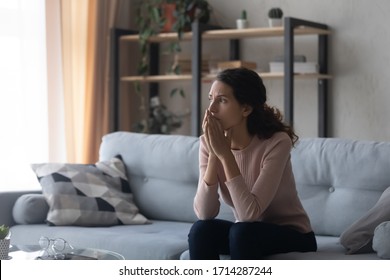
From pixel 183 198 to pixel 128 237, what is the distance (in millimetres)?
479

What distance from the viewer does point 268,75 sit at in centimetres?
452

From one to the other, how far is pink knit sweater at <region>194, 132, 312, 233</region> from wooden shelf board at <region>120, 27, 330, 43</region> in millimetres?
1809

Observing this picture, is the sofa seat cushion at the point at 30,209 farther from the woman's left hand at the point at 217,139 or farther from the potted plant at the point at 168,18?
the potted plant at the point at 168,18

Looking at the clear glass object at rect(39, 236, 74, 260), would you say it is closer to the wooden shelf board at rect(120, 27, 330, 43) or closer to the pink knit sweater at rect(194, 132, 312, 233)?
the pink knit sweater at rect(194, 132, 312, 233)

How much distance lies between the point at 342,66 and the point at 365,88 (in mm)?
191

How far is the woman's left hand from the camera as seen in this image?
2.71m

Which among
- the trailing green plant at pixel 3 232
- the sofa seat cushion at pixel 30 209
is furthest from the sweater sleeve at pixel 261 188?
the sofa seat cushion at pixel 30 209

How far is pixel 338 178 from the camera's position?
10.8 feet

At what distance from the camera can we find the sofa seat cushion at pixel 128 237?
318 centimetres

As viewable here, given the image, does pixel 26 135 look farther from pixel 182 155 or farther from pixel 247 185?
pixel 247 185

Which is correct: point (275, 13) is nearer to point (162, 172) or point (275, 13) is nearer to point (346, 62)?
point (346, 62)

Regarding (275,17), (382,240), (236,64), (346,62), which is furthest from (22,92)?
(382,240)

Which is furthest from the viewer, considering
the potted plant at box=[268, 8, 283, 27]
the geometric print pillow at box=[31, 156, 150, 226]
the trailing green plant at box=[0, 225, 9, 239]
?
the potted plant at box=[268, 8, 283, 27]

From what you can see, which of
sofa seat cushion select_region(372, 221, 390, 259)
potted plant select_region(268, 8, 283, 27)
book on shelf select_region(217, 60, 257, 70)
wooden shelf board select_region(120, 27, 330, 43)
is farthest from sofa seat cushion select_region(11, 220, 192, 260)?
potted plant select_region(268, 8, 283, 27)
